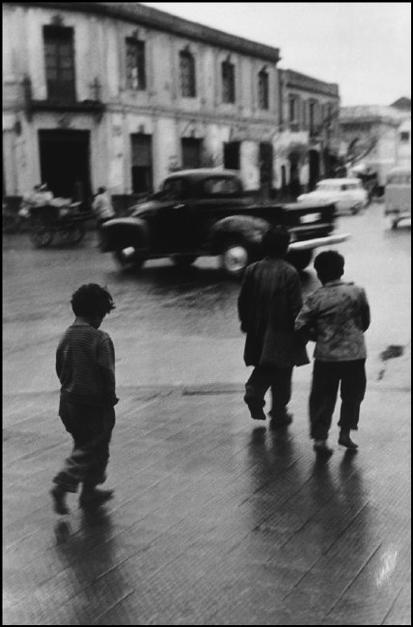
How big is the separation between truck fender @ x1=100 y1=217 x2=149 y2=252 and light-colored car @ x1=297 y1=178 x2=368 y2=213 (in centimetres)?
26

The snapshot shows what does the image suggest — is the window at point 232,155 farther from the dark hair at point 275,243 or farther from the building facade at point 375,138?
the dark hair at point 275,243

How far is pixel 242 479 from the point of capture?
1.12 metres

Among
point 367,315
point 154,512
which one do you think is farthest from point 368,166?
point 154,512

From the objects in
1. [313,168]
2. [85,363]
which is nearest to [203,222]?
[313,168]

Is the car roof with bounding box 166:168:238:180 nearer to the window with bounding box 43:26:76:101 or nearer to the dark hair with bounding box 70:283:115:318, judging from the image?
the window with bounding box 43:26:76:101

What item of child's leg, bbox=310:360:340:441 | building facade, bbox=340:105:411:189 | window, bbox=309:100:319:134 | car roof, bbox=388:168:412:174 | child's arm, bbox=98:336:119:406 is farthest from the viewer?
window, bbox=309:100:319:134

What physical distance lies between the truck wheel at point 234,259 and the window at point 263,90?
0.70 ft

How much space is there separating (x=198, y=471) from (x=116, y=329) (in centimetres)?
52

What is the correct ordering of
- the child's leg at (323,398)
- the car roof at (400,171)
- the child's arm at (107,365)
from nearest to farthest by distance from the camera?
the child's arm at (107,365) → the child's leg at (323,398) → the car roof at (400,171)

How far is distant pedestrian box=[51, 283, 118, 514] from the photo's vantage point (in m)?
0.74

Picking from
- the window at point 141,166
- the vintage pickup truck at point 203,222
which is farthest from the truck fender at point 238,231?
the window at point 141,166

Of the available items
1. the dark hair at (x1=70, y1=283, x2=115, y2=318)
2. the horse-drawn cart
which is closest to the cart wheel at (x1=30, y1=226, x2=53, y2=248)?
the horse-drawn cart

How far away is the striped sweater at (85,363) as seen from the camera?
73 centimetres

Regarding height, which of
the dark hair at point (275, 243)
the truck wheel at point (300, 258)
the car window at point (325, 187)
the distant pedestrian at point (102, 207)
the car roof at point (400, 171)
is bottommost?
the truck wheel at point (300, 258)
